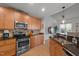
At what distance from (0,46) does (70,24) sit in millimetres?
1398

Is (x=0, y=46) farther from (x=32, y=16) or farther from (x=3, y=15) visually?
(x=32, y=16)

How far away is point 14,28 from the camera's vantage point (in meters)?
2.57

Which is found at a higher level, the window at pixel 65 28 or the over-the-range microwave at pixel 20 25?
the over-the-range microwave at pixel 20 25

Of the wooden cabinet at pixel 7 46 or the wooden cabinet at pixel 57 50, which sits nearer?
the wooden cabinet at pixel 57 50

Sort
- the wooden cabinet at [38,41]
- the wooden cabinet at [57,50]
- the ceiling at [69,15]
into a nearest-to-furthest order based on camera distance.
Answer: the wooden cabinet at [57,50]
the ceiling at [69,15]
the wooden cabinet at [38,41]

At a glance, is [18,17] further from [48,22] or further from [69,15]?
[69,15]

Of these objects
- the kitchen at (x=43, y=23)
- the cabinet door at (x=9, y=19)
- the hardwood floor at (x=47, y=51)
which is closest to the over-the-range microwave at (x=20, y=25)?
the kitchen at (x=43, y=23)

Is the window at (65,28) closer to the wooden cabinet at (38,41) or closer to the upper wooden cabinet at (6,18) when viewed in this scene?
the wooden cabinet at (38,41)

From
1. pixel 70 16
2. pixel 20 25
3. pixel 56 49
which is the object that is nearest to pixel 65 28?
pixel 70 16

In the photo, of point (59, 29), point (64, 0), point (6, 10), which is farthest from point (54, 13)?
point (6, 10)


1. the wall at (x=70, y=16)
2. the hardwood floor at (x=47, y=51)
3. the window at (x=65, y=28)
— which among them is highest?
the wall at (x=70, y=16)

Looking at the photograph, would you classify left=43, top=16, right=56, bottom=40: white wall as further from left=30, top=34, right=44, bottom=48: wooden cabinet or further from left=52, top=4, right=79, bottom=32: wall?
left=30, top=34, right=44, bottom=48: wooden cabinet

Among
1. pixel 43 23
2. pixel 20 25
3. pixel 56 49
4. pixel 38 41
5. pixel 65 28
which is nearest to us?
pixel 65 28

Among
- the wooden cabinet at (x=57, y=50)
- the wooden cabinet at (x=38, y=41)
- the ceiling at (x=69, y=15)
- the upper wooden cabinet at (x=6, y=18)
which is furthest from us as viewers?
the wooden cabinet at (x=38, y=41)
